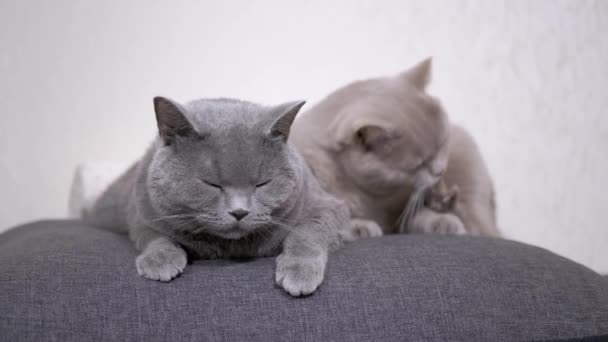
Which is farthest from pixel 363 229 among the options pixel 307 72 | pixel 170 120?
pixel 307 72

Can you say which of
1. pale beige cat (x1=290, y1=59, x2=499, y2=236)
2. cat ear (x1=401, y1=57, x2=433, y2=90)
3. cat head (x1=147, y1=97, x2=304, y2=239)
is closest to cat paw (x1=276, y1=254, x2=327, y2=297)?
cat head (x1=147, y1=97, x2=304, y2=239)

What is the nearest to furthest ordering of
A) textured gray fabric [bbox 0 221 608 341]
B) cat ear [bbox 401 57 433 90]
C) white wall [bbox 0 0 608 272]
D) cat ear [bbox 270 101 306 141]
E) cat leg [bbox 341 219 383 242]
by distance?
1. textured gray fabric [bbox 0 221 608 341]
2. cat ear [bbox 270 101 306 141]
3. cat leg [bbox 341 219 383 242]
4. cat ear [bbox 401 57 433 90]
5. white wall [bbox 0 0 608 272]

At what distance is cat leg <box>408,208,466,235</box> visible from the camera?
1578 millimetres

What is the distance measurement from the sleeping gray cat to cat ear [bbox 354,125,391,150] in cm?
34

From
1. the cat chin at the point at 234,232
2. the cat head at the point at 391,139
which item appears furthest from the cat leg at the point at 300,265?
the cat head at the point at 391,139

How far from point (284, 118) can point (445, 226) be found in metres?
0.75

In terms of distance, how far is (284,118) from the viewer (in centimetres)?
109

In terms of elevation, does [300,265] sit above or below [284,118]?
below

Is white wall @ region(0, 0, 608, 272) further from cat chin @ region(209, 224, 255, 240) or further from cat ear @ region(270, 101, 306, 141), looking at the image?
cat chin @ region(209, 224, 255, 240)

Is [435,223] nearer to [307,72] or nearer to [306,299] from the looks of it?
[306,299]

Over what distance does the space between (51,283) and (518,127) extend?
2.14m

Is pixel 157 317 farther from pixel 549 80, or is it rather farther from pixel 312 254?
pixel 549 80

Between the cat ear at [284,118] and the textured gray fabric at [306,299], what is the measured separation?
30 centimetres

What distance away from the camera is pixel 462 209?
1.75 metres
